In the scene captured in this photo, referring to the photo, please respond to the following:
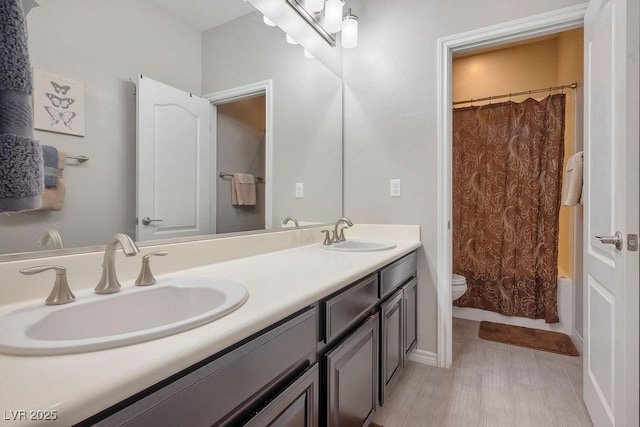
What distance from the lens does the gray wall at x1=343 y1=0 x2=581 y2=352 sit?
196 centimetres

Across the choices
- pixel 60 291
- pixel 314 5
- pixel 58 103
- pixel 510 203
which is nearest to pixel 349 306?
pixel 60 291

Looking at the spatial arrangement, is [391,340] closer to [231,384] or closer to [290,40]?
[231,384]

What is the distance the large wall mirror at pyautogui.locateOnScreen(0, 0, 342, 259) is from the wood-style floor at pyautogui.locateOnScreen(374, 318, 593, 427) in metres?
1.11

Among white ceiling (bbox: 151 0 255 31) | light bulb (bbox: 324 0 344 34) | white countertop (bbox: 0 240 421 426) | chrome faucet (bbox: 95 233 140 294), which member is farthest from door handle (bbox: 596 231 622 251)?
light bulb (bbox: 324 0 344 34)

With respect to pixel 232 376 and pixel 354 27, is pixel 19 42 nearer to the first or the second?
pixel 232 376

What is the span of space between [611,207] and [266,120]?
1.51 m

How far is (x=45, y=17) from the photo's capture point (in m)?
0.83

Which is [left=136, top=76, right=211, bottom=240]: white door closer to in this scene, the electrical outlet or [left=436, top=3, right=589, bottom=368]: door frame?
the electrical outlet

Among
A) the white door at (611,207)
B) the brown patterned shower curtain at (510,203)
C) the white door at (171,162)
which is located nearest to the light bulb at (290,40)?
the white door at (171,162)

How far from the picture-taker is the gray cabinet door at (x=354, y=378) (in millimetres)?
984

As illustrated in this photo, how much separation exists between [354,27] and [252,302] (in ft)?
6.50

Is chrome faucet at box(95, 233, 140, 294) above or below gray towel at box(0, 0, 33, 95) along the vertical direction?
below

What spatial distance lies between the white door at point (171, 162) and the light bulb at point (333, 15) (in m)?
1.18

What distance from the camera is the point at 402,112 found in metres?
2.06
